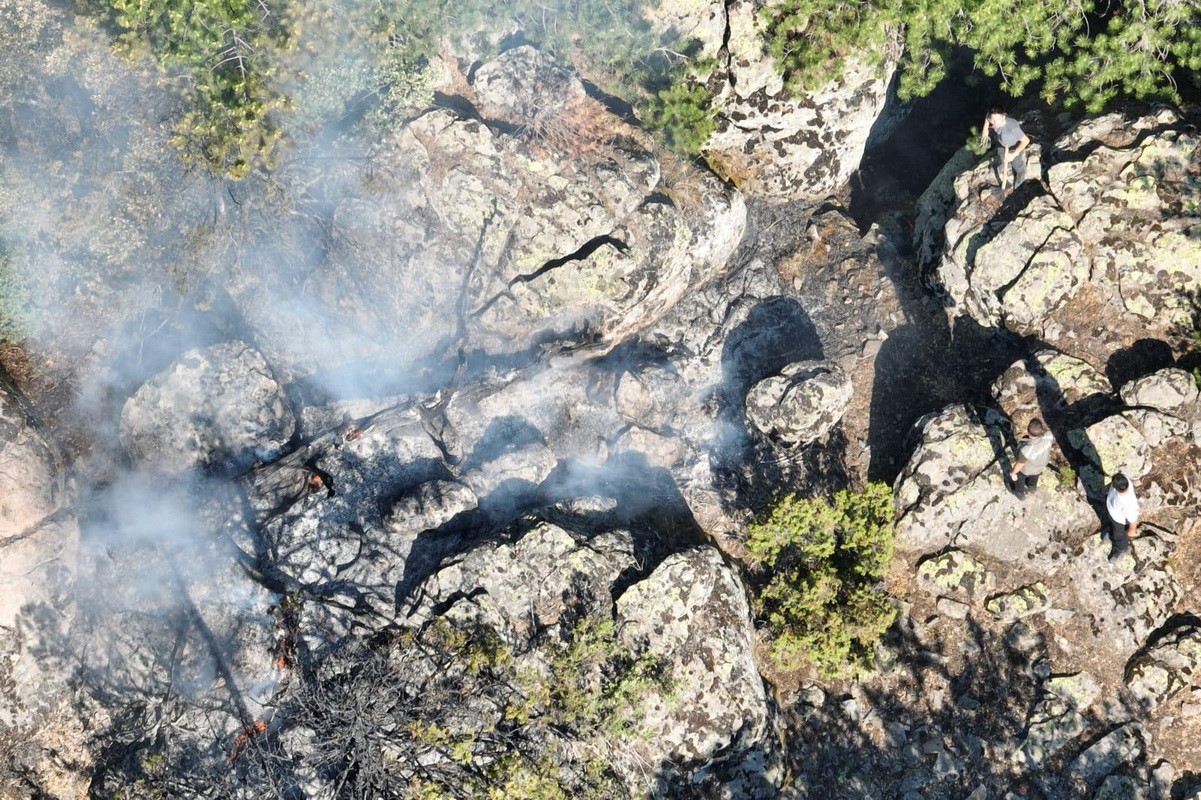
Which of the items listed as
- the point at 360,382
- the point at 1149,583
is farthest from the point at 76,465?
the point at 1149,583

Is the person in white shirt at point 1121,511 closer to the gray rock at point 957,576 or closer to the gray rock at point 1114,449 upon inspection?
the gray rock at point 1114,449

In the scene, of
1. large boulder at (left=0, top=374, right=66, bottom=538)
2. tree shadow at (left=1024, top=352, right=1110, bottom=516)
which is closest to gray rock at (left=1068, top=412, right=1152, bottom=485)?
tree shadow at (left=1024, top=352, right=1110, bottom=516)

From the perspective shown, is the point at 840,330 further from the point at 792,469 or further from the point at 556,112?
the point at 556,112

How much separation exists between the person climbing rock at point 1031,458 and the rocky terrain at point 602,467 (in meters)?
0.28

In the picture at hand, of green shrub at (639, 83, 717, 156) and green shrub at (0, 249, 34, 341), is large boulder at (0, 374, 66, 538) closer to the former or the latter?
green shrub at (0, 249, 34, 341)

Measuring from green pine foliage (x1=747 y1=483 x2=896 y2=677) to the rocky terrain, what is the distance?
2.23ft

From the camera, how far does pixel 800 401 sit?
12930 millimetres

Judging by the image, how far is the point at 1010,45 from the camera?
41.5 feet

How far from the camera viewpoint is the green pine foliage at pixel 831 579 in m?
11.2

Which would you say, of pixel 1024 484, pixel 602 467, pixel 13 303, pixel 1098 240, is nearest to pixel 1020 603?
pixel 1024 484

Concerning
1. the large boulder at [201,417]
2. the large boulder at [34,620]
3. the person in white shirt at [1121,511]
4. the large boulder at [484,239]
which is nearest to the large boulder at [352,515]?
the large boulder at [201,417]

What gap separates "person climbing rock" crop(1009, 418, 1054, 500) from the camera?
1063cm

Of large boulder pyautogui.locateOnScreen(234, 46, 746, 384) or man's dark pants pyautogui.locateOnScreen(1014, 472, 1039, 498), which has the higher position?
large boulder pyautogui.locateOnScreen(234, 46, 746, 384)

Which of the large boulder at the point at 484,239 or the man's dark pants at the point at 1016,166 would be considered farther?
the large boulder at the point at 484,239
